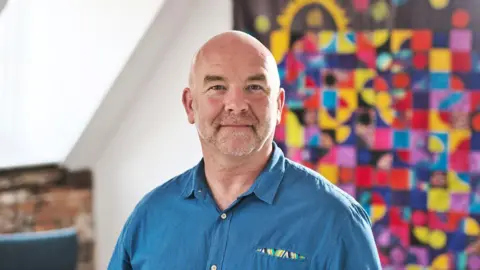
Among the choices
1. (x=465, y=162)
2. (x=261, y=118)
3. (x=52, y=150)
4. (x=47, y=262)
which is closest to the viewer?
(x=261, y=118)

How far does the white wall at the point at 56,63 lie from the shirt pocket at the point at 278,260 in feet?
6.23

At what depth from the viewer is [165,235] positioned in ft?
5.36

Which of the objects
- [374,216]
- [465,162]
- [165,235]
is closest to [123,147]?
[374,216]

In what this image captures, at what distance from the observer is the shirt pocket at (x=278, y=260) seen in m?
1.50

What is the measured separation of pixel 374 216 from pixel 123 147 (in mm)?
1252

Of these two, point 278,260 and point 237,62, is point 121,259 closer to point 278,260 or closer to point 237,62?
point 278,260

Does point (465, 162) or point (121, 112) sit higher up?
point (121, 112)

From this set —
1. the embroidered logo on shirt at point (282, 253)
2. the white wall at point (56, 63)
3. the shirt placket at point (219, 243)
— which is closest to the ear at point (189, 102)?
the shirt placket at point (219, 243)

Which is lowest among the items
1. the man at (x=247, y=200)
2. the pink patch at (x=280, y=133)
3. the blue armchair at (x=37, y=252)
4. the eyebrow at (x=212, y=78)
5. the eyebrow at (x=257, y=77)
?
the blue armchair at (x=37, y=252)

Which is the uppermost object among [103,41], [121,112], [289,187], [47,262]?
[103,41]

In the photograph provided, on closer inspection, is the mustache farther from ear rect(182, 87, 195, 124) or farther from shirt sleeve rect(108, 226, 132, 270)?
shirt sleeve rect(108, 226, 132, 270)

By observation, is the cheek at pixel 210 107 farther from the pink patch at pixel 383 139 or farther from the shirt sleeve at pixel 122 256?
the pink patch at pixel 383 139

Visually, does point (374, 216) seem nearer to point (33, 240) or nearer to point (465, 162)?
point (465, 162)

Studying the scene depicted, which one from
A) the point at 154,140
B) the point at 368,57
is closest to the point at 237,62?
the point at 368,57
